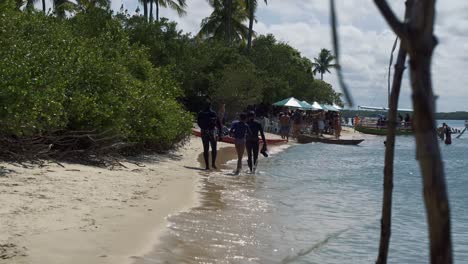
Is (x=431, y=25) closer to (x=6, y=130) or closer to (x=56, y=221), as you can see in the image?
(x=56, y=221)

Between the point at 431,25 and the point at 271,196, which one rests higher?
the point at 431,25

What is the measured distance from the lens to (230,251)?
6.47 meters

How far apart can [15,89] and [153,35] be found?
23364mm

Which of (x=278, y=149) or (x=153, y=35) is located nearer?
(x=278, y=149)

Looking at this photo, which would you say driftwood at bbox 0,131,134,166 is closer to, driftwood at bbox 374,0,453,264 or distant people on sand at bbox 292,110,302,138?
driftwood at bbox 374,0,453,264

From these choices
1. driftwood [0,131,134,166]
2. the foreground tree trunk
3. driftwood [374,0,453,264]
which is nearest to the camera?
driftwood [374,0,453,264]

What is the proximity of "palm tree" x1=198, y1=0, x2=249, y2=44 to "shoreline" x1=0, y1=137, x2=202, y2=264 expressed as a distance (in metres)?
34.4

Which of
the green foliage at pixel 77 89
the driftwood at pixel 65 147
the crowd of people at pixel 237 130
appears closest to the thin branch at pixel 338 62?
the green foliage at pixel 77 89

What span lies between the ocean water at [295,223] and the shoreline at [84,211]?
0.32m

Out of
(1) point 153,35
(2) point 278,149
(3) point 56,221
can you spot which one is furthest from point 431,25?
(1) point 153,35

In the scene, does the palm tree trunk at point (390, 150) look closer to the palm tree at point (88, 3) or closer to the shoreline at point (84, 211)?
the shoreline at point (84, 211)

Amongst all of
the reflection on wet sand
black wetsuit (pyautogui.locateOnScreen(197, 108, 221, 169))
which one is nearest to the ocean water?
the reflection on wet sand

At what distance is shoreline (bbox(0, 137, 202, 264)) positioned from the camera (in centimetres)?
558

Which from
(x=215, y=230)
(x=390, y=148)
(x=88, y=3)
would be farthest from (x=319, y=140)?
(x=390, y=148)
